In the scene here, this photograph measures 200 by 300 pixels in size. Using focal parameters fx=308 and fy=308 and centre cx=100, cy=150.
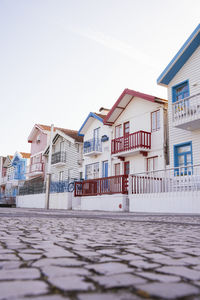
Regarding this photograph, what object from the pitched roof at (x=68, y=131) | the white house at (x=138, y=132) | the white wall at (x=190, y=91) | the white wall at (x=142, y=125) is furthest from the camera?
the pitched roof at (x=68, y=131)

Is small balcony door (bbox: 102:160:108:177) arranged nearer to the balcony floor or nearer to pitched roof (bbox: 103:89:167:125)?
the balcony floor

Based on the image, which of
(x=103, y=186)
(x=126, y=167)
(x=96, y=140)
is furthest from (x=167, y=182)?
(x=96, y=140)

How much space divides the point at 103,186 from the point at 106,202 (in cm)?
120

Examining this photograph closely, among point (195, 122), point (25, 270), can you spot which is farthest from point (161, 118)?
point (25, 270)

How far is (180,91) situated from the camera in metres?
18.6

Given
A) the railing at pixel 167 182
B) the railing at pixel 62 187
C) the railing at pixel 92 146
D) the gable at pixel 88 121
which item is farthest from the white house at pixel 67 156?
the railing at pixel 167 182

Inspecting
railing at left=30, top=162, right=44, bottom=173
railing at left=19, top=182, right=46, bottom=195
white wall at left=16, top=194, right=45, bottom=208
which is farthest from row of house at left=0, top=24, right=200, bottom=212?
railing at left=30, top=162, right=44, bottom=173

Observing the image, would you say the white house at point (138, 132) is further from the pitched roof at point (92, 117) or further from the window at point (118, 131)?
the pitched roof at point (92, 117)

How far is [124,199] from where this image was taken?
17.3 m

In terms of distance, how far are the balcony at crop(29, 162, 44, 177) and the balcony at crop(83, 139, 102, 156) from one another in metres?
12.0

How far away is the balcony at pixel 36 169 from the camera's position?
37053 millimetres

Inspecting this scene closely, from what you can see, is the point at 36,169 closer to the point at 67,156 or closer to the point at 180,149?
the point at 67,156

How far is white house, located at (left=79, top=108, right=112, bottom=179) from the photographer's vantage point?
25.0 meters

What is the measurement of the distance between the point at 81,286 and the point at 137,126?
2113 cm
